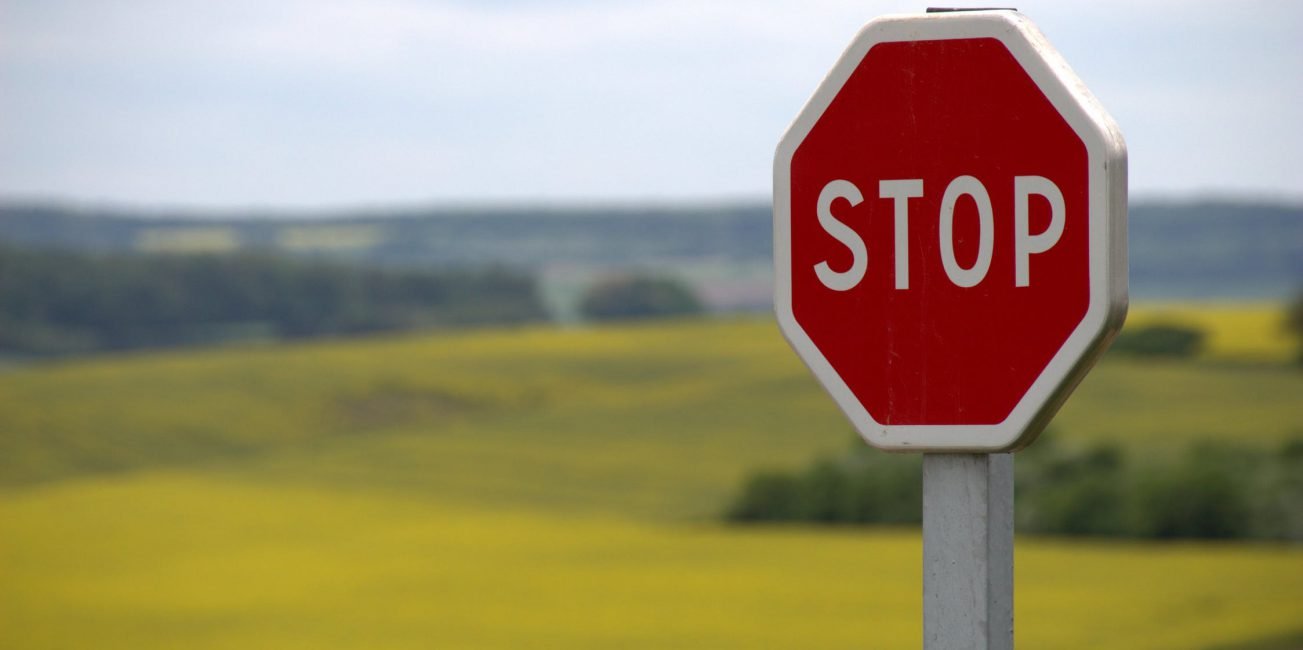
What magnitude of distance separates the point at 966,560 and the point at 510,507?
82.7 ft

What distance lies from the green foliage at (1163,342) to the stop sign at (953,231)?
38.7m

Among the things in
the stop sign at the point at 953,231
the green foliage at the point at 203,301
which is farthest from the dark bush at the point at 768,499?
the green foliage at the point at 203,301

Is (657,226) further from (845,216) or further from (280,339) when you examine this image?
(845,216)

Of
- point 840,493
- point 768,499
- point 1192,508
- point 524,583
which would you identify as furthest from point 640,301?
point 524,583

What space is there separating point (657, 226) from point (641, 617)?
56.4m

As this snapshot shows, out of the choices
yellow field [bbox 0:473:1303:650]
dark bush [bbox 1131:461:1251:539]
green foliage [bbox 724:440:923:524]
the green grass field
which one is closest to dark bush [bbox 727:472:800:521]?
green foliage [bbox 724:440:923:524]

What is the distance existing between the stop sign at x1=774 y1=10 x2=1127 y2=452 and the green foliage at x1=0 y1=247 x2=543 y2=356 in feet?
148

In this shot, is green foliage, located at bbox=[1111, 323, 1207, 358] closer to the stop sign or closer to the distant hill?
the distant hill

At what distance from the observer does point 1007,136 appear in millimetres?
1968

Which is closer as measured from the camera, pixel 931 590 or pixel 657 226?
pixel 931 590

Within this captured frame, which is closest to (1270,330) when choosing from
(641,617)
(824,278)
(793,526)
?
(793,526)

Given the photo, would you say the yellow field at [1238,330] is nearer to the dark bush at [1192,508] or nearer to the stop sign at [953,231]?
the dark bush at [1192,508]

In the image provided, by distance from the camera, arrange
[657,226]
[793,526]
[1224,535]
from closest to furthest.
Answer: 1. [1224,535]
2. [793,526]
3. [657,226]

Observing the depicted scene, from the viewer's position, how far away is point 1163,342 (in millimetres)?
40156
